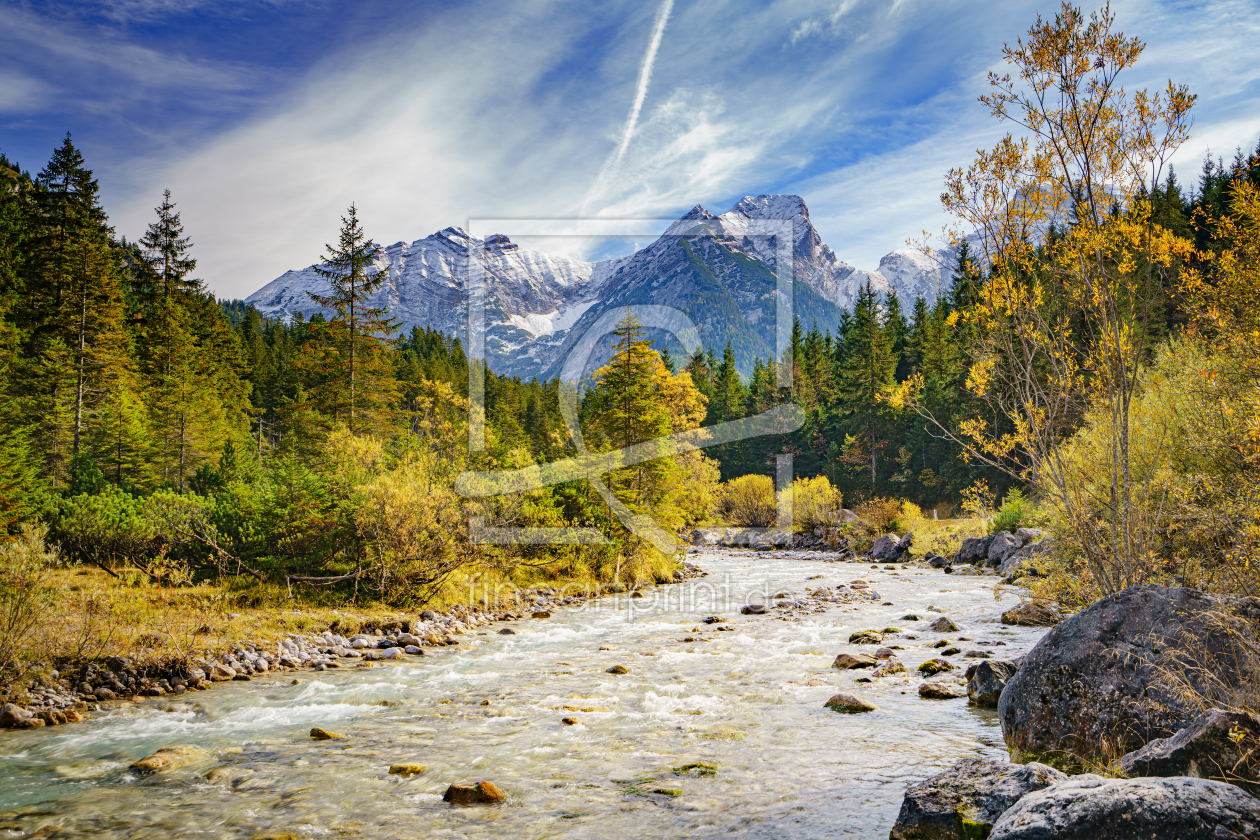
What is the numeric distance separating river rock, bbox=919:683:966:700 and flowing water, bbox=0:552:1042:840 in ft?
0.62

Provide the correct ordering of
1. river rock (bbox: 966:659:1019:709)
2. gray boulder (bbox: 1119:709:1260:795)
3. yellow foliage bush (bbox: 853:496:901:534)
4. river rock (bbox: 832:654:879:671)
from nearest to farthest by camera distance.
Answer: gray boulder (bbox: 1119:709:1260:795) → river rock (bbox: 966:659:1019:709) → river rock (bbox: 832:654:879:671) → yellow foliage bush (bbox: 853:496:901:534)

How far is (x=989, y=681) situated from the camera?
9391mm

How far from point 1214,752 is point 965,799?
5.74 ft

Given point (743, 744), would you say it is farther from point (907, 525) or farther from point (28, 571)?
point (907, 525)

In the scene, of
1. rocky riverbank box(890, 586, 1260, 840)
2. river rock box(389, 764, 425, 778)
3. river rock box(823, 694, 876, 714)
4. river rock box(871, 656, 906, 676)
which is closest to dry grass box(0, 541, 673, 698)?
river rock box(389, 764, 425, 778)

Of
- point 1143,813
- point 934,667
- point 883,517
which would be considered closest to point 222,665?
point 934,667

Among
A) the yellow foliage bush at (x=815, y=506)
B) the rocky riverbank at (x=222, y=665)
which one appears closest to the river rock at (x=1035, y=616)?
the rocky riverbank at (x=222, y=665)

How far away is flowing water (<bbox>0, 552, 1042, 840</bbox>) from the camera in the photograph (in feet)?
19.7

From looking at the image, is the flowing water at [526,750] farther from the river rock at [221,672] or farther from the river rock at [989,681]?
the river rock at [221,672]

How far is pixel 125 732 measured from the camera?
8.45 m

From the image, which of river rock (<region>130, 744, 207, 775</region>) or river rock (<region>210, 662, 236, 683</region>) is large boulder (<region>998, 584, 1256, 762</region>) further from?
river rock (<region>210, 662, 236, 683</region>)

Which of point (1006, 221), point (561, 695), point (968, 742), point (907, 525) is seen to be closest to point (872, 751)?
point (968, 742)

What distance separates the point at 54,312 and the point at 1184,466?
4272 centimetres

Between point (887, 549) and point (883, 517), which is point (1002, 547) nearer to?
point (887, 549)
